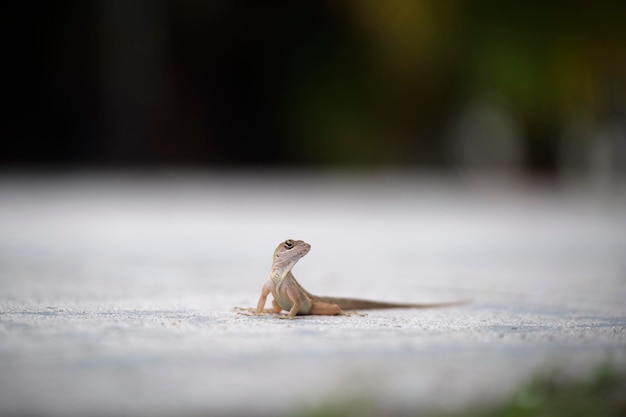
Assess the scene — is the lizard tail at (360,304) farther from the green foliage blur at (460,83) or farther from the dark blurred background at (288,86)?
the dark blurred background at (288,86)

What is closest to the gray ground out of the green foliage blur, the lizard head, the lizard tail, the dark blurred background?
the lizard tail

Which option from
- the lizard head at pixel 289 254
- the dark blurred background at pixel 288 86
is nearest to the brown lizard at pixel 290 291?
the lizard head at pixel 289 254

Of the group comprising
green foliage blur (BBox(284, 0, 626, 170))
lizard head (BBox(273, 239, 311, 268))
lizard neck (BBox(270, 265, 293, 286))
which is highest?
green foliage blur (BBox(284, 0, 626, 170))

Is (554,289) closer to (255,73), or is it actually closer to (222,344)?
(222,344)

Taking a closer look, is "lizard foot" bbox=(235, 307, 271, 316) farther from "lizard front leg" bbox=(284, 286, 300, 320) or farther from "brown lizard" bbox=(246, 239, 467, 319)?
"lizard front leg" bbox=(284, 286, 300, 320)

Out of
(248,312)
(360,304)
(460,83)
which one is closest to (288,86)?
(460,83)

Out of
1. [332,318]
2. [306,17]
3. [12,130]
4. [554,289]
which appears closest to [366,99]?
[306,17]

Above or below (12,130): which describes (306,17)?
above
